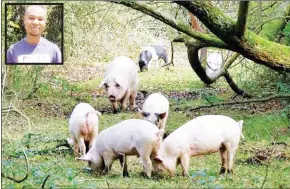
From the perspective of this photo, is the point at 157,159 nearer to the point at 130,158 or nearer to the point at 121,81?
the point at 130,158

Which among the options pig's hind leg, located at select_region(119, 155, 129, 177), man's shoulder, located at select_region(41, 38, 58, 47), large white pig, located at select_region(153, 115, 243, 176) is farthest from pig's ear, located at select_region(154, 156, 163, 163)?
man's shoulder, located at select_region(41, 38, 58, 47)

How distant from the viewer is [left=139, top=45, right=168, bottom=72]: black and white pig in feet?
28.3

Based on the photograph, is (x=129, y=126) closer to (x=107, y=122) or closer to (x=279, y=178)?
(x=279, y=178)

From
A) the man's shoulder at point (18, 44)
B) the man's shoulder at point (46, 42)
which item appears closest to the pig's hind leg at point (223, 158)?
the man's shoulder at point (46, 42)

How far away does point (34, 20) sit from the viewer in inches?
207

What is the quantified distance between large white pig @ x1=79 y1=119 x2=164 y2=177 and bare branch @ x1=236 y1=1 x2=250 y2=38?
102cm

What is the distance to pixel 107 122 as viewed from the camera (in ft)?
26.8

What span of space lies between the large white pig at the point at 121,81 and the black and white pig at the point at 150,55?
16cm

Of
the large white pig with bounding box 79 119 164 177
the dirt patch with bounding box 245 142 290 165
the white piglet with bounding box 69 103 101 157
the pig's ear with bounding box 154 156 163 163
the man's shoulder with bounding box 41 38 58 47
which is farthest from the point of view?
the white piglet with bounding box 69 103 101 157

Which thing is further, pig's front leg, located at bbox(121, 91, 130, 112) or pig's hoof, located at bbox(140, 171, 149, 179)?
pig's front leg, located at bbox(121, 91, 130, 112)

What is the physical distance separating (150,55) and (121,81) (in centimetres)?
133

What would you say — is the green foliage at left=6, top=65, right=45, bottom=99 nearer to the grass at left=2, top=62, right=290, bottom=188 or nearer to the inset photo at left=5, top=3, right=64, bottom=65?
the grass at left=2, top=62, right=290, bottom=188

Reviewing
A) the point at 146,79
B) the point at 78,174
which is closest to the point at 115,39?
the point at 146,79

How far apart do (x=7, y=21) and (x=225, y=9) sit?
7.72ft
